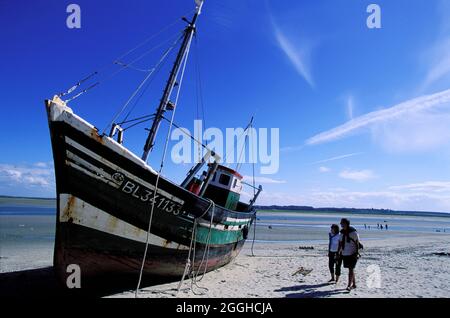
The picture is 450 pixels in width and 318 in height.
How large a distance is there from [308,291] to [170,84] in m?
8.27

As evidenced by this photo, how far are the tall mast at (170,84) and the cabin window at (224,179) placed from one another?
4165 millimetres

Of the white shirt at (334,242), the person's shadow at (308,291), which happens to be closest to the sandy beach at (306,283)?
the person's shadow at (308,291)

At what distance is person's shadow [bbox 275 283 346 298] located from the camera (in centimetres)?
842

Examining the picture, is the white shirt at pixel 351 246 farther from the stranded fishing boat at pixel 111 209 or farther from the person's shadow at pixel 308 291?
the stranded fishing boat at pixel 111 209

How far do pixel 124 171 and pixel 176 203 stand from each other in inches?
69.8

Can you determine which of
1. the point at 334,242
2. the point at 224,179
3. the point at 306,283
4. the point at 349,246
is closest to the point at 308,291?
the point at 306,283

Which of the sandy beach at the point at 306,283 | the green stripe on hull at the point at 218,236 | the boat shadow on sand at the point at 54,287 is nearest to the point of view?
the boat shadow on sand at the point at 54,287

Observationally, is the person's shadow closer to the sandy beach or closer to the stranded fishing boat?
the sandy beach

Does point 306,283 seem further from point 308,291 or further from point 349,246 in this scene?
point 349,246

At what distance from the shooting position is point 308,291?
8977 mm

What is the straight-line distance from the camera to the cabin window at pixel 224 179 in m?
13.3

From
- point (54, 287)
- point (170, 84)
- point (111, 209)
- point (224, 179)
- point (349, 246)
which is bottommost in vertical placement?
point (54, 287)

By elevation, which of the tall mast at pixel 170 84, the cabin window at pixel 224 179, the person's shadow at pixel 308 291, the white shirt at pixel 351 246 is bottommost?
the person's shadow at pixel 308 291
